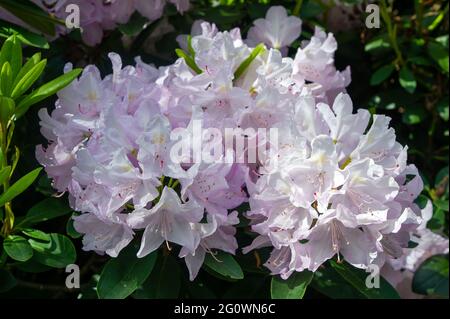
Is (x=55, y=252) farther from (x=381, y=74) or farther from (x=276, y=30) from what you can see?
(x=381, y=74)

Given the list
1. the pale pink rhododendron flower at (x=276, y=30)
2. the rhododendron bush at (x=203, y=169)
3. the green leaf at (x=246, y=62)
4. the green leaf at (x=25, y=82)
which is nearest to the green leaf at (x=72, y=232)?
the rhododendron bush at (x=203, y=169)

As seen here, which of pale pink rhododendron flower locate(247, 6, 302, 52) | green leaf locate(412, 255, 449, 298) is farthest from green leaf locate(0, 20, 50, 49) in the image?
green leaf locate(412, 255, 449, 298)

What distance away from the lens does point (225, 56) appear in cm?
123

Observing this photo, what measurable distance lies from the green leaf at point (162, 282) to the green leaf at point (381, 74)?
66 centimetres

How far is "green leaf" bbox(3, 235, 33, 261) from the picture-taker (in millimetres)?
1129

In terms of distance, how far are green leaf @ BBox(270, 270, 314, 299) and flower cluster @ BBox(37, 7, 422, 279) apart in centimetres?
4

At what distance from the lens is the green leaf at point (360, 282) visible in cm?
124

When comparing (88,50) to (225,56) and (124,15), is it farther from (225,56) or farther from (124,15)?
(225,56)

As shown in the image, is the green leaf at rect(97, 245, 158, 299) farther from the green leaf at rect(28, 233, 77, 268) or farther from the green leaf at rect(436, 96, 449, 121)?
the green leaf at rect(436, 96, 449, 121)

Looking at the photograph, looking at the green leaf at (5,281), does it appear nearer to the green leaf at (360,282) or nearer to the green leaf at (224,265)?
the green leaf at (224,265)

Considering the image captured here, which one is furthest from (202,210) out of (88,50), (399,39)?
(399,39)

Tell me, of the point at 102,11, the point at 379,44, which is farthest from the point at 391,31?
the point at 102,11

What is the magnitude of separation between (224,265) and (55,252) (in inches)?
10.4
